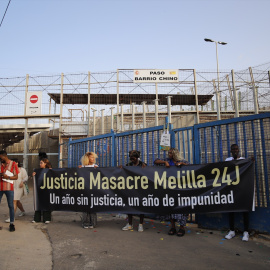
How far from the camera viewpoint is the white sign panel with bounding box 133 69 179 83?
16984mm

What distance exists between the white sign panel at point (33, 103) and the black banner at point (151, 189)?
1147cm

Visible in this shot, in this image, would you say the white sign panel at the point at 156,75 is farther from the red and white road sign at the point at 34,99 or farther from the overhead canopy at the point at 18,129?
the overhead canopy at the point at 18,129

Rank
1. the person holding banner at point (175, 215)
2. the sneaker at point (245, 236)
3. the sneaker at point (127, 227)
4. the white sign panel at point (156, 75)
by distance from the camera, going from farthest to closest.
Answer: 1. the white sign panel at point (156, 75)
2. the sneaker at point (127, 227)
3. the person holding banner at point (175, 215)
4. the sneaker at point (245, 236)

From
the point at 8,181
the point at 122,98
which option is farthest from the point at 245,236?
the point at 122,98

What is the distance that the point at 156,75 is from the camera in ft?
56.1

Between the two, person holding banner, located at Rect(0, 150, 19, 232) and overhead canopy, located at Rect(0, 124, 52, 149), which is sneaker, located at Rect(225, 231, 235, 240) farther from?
overhead canopy, located at Rect(0, 124, 52, 149)

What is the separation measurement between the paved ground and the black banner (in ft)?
1.63

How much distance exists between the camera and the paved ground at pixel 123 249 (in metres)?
3.49

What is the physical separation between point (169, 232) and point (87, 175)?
2068mm

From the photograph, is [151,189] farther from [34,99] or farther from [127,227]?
[34,99]

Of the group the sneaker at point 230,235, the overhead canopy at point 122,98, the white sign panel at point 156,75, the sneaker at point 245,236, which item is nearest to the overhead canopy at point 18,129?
the overhead canopy at point 122,98

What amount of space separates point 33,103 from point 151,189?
A: 45.0 feet

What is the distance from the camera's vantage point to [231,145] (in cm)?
477

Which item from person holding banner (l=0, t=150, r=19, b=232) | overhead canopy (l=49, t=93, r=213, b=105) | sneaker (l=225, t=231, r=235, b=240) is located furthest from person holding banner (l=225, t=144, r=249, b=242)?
overhead canopy (l=49, t=93, r=213, b=105)
